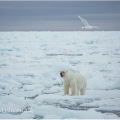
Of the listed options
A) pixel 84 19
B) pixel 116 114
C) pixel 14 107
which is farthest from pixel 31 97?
pixel 84 19

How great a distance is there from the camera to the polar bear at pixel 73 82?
3547 mm

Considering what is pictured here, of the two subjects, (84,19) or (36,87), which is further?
(84,19)

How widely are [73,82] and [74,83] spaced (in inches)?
0.7

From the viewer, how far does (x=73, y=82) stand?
3537mm

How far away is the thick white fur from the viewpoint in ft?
11.6

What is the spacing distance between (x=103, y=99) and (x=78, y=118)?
736 mm

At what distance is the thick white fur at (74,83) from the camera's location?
3.55 m

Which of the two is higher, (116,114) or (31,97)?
(31,97)

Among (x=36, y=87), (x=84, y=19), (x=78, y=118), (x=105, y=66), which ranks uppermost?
(x=84, y=19)

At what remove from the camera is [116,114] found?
3.02m

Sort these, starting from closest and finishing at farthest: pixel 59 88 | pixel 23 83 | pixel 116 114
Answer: pixel 116 114 < pixel 59 88 < pixel 23 83

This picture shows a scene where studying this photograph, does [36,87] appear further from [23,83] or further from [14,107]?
[14,107]

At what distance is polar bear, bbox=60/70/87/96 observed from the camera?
3.55 meters

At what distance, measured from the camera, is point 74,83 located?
139 inches
